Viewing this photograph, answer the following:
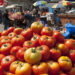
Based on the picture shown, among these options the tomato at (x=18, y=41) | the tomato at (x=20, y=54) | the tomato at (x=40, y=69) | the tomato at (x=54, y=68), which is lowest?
the tomato at (x=54, y=68)

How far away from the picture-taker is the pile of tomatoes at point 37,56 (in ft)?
6.45

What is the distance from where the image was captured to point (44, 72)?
1.92 metres

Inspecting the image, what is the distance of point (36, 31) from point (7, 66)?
90cm

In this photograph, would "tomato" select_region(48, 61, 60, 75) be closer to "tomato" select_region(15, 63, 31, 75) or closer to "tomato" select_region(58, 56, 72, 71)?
"tomato" select_region(58, 56, 72, 71)

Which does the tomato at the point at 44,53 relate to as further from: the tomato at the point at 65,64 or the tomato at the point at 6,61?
the tomato at the point at 6,61

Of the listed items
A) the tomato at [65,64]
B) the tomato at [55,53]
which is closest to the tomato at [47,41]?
the tomato at [55,53]

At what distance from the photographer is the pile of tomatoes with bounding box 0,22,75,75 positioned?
1.97 m

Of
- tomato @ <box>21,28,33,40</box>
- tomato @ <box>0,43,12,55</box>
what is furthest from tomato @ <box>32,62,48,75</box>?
tomato @ <box>21,28,33,40</box>

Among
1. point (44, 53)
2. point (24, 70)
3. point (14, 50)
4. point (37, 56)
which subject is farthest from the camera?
point (14, 50)

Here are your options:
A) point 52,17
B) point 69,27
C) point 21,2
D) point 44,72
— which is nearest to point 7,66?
point 44,72

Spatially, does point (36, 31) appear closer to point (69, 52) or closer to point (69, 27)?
point (69, 52)

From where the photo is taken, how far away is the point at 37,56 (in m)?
1.97

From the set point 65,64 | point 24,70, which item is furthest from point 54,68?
point 24,70

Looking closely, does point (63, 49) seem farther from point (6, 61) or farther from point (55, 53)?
point (6, 61)
